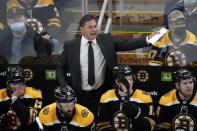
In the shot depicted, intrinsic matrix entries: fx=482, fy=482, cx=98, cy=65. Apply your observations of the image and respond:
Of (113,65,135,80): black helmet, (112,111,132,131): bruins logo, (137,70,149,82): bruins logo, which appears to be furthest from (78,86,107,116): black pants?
(137,70,149,82): bruins logo

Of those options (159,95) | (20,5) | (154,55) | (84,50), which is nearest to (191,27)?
(154,55)

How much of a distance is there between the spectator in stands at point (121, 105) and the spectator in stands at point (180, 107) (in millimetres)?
247

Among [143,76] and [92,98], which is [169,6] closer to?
[143,76]

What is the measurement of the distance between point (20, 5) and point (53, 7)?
0.51m

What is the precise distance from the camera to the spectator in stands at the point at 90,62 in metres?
6.40

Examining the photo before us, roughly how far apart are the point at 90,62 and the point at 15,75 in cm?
106

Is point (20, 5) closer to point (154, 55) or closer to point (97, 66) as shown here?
point (97, 66)

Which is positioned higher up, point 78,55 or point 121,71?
point 78,55

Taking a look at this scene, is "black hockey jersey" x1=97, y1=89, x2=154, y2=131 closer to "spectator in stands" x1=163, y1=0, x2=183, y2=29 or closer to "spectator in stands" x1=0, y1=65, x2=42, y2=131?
"spectator in stands" x1=0, y1=65, x2=42, y2=131

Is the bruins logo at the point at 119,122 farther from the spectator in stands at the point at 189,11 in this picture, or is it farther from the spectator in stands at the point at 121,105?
the spectator in stands at the point at 189,11

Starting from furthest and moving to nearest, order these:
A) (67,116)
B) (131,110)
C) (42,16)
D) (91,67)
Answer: (42,16) → (91,67) → (67,116) → (131,110)

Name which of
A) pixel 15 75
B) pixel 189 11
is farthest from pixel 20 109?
pixel 189 11

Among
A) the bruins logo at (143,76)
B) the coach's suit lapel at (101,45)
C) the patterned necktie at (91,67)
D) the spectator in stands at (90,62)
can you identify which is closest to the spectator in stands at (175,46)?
the bruins logo at (143,76)

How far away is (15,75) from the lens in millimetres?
6625
